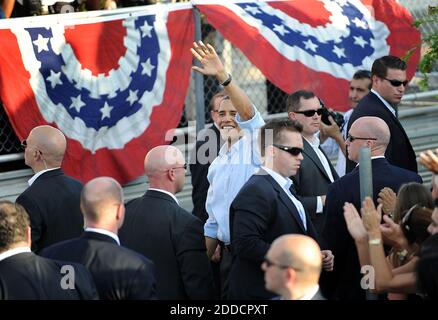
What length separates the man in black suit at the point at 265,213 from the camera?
22.3 feet

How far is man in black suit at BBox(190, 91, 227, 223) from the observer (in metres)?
8.81

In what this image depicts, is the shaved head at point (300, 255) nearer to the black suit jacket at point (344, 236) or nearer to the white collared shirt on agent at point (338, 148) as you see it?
the black suit jacket at point (344, 236)

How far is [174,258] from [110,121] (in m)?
3.21

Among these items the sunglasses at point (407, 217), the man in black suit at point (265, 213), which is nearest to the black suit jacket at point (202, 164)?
the man in black suit at point (265, 213)

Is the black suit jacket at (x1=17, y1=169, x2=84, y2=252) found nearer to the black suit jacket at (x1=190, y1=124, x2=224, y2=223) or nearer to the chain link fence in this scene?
the black suit jacket at (x1=190, y1=124, x2=224, y2=223)

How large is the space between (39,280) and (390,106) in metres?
4.62

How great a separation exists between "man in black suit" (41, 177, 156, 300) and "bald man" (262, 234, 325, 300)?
105 cm

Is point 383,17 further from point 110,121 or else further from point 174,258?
point 174,258

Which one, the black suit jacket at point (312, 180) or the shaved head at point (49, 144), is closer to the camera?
the shaved head at point (49, 144)

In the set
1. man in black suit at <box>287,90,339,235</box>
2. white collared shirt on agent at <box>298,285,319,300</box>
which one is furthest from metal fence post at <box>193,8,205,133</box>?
white collared shirt on agent at <box>298,285,319,300</box>

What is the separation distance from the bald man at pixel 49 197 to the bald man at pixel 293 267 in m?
2.69

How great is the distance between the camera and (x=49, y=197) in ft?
24.3

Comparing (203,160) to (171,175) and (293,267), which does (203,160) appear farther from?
(293,267)

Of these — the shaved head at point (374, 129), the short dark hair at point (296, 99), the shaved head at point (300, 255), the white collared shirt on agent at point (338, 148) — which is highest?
the shaved head at point (300, 255)
